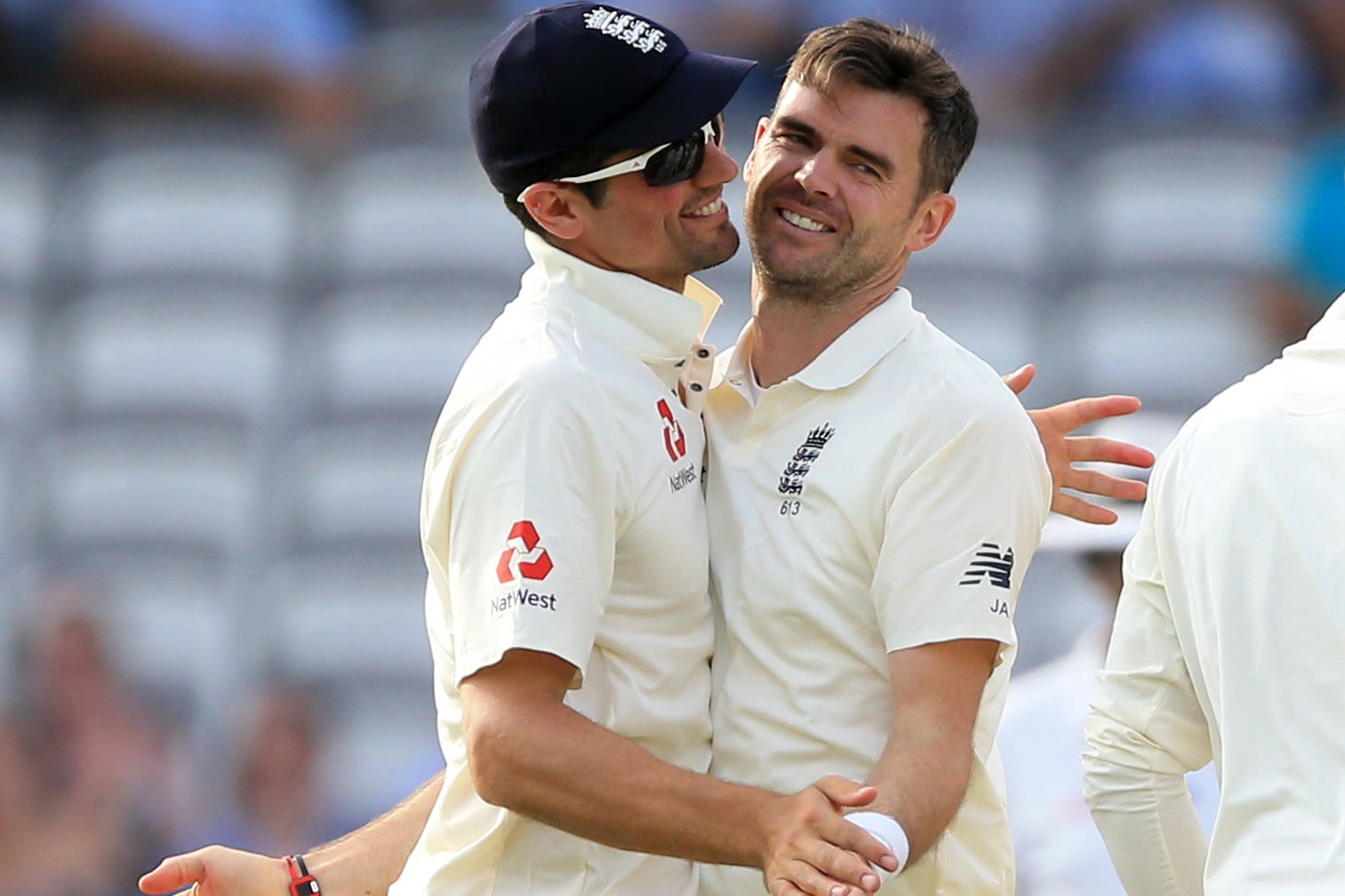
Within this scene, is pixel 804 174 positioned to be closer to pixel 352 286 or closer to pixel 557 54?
pixel 557 54

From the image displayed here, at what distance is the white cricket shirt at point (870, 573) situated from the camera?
2229 mm

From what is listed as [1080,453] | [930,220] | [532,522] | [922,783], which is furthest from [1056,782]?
[532,522]

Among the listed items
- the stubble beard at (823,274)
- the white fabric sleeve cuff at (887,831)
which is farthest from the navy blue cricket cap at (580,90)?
the white fabric sleeve cuff at (887,831)

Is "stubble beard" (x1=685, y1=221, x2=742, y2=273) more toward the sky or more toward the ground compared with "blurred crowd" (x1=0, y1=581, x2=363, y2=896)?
more toward the sky

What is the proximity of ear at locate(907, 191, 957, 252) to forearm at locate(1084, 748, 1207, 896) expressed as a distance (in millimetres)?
800

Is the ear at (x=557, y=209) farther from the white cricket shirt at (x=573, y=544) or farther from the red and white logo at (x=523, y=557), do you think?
the red and white logo at (x=523, y=557)

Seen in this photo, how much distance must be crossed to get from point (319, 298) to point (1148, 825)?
3197 mm

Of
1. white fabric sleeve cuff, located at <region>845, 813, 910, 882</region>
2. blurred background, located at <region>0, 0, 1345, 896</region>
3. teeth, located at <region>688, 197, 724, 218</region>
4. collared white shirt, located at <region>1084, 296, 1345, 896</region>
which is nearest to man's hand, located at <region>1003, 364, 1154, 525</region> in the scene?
teeth, located at <region>688, 197, 724, 218</region>

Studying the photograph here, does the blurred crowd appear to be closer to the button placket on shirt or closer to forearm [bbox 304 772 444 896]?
forearm [bbox 304 772 444 896]

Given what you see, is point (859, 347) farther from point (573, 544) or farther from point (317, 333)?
point (317, 333)

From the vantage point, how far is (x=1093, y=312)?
469 centimetres

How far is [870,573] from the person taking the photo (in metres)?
2.29

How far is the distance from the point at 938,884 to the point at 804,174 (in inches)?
37.2

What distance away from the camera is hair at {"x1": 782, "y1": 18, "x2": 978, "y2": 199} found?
2543 mm
